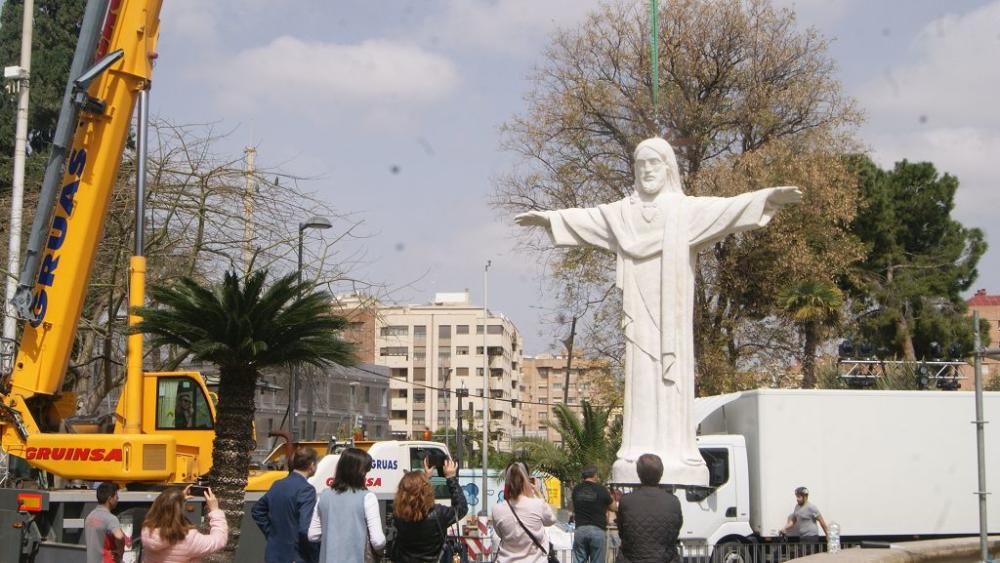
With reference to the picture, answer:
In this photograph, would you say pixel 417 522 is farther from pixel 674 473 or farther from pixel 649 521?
pixel 674 473

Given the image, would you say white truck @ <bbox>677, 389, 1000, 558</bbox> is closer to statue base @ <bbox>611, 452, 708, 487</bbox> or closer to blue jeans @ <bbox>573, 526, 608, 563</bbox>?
statue base @ <bbox>611, 452, 708, 487</bbox>

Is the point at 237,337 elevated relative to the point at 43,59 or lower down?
lower down

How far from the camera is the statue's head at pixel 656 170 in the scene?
12422 millimetres

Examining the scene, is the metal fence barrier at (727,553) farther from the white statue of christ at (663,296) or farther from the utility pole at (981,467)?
the utility pole at (981,467)

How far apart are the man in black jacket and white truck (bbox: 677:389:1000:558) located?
9786 millimetres

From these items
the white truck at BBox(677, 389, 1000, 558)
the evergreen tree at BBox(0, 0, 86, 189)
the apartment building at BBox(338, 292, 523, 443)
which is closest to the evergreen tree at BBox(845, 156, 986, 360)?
the white truck at BBox(677, 389, 1000, 558)

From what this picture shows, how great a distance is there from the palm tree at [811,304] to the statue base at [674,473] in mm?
19165

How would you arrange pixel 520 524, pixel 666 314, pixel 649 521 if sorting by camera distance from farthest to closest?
1. pixel 666 314
2. pixel 520 524
3. pixel 649 521

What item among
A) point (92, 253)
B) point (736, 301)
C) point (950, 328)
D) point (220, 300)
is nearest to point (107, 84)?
point (92, 253)

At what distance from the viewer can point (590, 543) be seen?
11234 millimetres

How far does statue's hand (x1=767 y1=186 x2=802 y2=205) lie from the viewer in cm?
1178

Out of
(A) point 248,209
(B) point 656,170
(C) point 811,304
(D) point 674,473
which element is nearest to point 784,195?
(B) point 656,170

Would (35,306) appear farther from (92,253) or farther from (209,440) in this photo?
(209,440)

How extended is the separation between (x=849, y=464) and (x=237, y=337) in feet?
30.8
